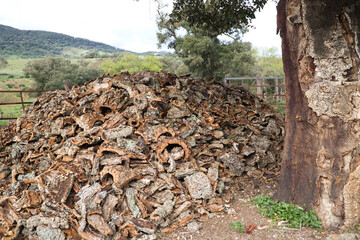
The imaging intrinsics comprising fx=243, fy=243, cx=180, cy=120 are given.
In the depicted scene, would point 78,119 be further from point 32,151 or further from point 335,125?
point 335,125

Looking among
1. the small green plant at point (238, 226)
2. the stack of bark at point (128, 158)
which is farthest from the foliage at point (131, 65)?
the small green plant at point (238, 226)

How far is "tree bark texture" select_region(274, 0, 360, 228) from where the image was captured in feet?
9.02

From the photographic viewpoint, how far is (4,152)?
17.0 feet

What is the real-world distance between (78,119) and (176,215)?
2.62 metres

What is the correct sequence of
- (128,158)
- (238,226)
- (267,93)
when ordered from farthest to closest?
1. (267,93)
2. (128,158)
3. (238,226)

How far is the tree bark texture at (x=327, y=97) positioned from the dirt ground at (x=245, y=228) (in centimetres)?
19

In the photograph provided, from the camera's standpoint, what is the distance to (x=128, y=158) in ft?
12.3

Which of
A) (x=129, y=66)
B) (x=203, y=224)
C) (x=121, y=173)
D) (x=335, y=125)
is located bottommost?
(x=203, y=224)

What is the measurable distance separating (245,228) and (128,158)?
1921mm

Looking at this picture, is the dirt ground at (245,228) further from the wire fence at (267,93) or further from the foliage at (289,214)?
the wire fence at (267,93)

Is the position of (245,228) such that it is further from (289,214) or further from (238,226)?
(289,214)

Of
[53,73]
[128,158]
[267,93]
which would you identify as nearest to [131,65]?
[53,73]

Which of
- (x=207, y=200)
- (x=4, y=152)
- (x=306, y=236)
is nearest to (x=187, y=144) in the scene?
(x=207, y=200)

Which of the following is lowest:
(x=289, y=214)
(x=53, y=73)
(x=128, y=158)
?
(x=289, y=214)
